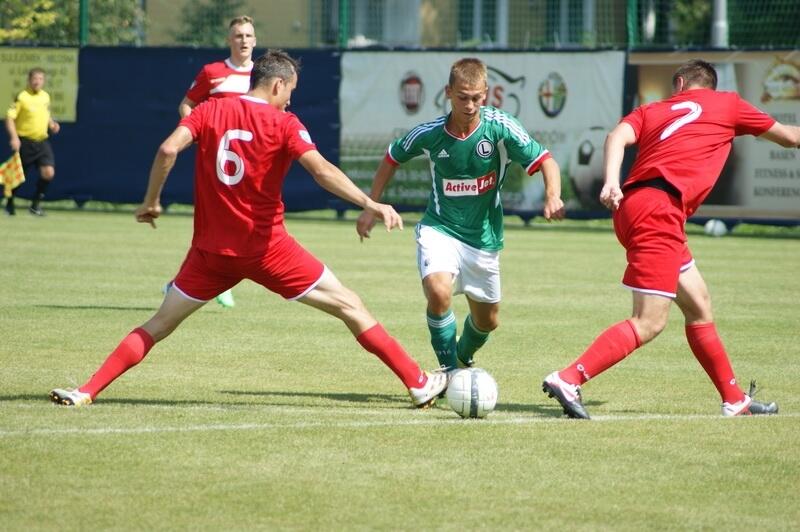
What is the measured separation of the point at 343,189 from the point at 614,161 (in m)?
1.43

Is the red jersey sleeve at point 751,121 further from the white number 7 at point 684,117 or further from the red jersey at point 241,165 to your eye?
the red jersey at point 241,165

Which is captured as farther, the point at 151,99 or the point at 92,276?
the point at 151,99

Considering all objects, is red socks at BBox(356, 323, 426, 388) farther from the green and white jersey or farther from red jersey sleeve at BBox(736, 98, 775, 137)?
red jersey sleeve at BBox(736, 98, 775, 137)

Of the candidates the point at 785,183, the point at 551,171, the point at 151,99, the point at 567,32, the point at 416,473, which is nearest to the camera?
the point at 416,473

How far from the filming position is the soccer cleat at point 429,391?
763 cm

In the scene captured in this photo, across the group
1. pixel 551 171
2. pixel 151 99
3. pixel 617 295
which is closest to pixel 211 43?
pixel 151 99

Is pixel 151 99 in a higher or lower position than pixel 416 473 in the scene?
higher

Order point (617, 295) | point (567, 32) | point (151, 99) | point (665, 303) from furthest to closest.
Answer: point (567, 32), point (151, 99), point (617, 295), point (665, 303)

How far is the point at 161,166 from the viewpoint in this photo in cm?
703

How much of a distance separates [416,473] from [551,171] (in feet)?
8.75

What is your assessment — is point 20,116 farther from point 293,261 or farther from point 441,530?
point 441,530

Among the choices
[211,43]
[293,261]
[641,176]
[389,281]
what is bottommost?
[389,281]

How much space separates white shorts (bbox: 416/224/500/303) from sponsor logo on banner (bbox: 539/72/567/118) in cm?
1472

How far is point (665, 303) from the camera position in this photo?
7258 millimetres
